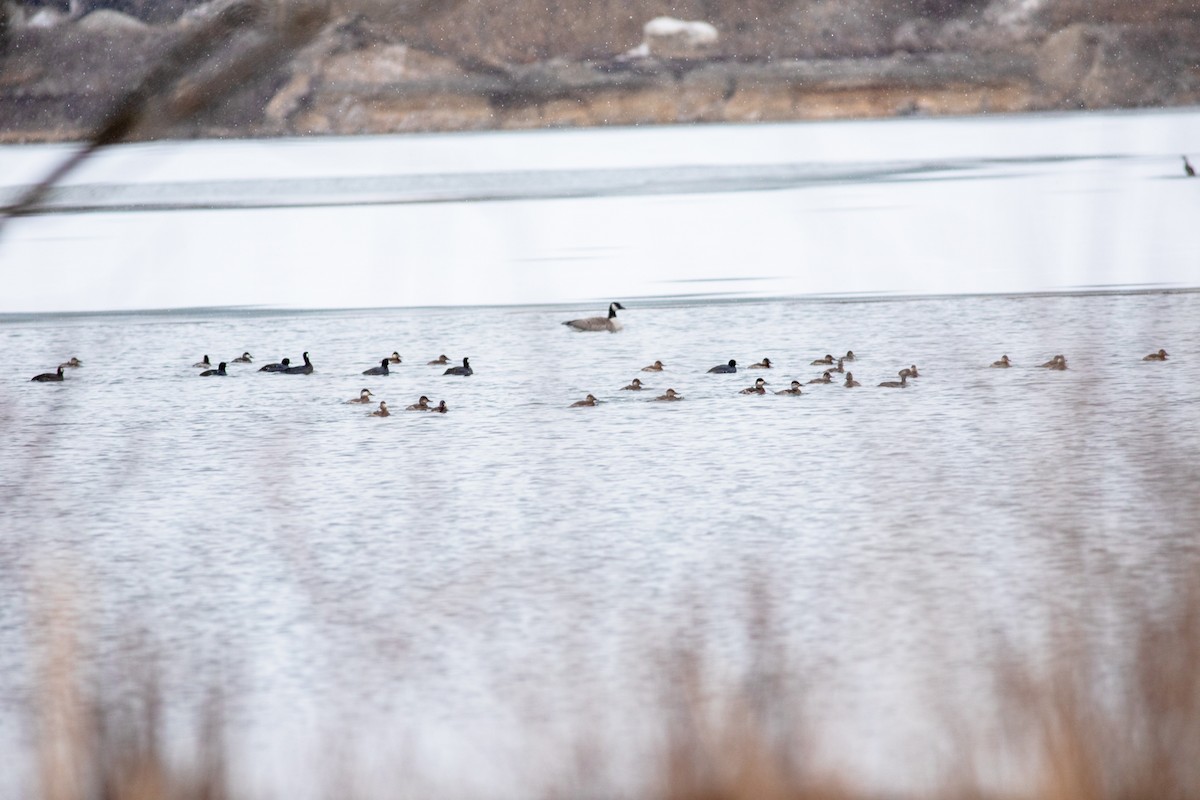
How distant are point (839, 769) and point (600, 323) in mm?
9452

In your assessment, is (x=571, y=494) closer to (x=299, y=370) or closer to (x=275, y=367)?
(x=299, y=370)

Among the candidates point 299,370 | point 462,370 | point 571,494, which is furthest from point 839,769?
point 299,370

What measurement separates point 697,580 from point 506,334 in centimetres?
703

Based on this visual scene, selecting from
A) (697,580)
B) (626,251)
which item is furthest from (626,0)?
(626,251)

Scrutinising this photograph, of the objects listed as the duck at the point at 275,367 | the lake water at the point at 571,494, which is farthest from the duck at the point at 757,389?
the duck at the point at 275,367

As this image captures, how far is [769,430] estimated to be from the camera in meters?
8.22

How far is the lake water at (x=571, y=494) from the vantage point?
389cm

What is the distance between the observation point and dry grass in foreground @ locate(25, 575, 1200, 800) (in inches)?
90.4

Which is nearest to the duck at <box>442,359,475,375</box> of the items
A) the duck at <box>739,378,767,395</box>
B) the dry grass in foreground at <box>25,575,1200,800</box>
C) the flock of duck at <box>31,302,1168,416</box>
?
the flock of duck at <box>31,302,1168,416</box>

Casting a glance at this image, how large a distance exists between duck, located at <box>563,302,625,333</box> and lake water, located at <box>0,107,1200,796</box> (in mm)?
204

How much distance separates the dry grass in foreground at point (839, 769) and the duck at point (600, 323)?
30.4ft

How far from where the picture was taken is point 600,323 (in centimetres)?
1219

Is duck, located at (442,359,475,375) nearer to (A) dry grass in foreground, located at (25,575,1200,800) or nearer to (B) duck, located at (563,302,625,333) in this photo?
(B) duck, located at (563,302,625,333)

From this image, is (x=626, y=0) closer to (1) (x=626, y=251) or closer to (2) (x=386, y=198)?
(1) (x=626, y=251)
